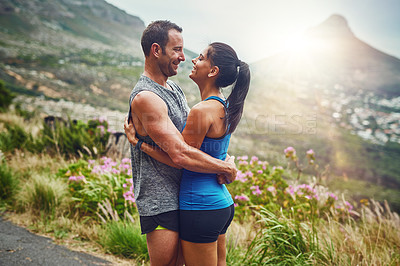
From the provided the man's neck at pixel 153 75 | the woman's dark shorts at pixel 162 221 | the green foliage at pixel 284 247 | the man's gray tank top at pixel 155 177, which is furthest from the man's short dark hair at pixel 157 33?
the green foliage at pixel 284 247

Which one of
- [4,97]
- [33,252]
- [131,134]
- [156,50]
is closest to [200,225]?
[131,134]

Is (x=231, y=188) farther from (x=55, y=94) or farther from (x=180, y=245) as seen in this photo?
(x=55, y=94)

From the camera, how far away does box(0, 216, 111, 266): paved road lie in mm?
2809

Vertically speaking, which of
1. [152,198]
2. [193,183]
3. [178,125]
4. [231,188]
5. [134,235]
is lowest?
[134,235]

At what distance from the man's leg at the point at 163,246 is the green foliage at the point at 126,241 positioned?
63.0 inches

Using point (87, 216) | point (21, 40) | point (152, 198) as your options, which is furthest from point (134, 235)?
point (21, 40)

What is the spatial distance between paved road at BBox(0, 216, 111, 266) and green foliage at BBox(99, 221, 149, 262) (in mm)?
216

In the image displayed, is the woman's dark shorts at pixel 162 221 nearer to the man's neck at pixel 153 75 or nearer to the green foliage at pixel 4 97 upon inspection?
the man's neck at pixel 153 75

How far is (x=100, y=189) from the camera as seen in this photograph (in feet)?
12.7

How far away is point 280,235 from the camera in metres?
2.84

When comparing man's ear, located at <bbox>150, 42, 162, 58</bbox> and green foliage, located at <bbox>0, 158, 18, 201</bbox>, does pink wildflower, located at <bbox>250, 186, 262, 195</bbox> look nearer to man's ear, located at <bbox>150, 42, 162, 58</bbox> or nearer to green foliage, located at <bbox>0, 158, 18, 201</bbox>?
man's ear, located at <bbox>150, 42, 162, 58</bbox>

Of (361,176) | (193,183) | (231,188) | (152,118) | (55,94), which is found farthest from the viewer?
(55,94)

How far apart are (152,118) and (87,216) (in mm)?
3097

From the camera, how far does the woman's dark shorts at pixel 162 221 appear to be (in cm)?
164
